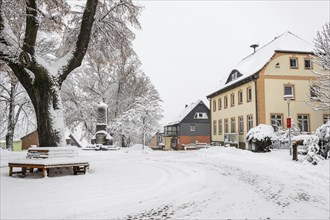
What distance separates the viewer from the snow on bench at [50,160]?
9.40 meters

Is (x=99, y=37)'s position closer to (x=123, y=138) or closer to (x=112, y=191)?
(x=112, y=191)

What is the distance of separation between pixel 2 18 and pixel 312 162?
12582 mm

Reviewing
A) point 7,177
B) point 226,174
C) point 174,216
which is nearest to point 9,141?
point 7,177

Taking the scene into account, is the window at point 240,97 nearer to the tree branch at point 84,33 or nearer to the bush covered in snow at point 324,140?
the bush covered in snow at point 324,140

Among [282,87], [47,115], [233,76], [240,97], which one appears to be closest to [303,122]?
[282,87]

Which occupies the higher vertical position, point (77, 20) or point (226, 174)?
point (77, 20)

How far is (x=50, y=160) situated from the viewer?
948 cm

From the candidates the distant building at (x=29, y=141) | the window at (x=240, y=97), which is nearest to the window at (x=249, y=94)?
the window at (x=240, y=97)

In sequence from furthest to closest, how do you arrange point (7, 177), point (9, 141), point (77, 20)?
point (9, 141), point (77, 20), point (7, 177)

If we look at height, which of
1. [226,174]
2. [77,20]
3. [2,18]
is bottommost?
[226,174]

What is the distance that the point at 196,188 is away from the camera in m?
7.68

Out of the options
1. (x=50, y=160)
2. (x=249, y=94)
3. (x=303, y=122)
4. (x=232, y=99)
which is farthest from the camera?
(x=232, y=99)

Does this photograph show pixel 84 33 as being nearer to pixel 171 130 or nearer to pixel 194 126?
pixel 194 126

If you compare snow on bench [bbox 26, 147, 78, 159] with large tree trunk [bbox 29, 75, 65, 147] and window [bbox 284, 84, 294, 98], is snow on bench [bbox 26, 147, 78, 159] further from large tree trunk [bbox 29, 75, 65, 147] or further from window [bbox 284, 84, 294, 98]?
window [bbox 284, 84, 294, 98]
